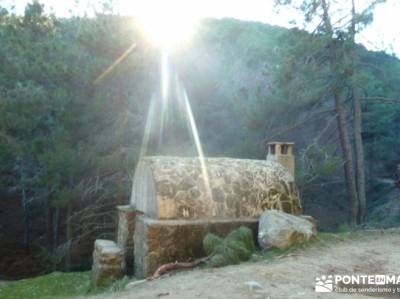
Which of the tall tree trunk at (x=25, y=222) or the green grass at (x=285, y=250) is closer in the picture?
the green grass at (x=285, y=250)

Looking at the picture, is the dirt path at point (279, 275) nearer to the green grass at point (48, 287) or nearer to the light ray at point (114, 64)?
the green grass at point (48, 287)

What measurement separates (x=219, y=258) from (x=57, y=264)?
9.78 m

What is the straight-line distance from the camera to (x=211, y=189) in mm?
8734

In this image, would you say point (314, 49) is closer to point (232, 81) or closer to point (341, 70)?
point (341, 70)

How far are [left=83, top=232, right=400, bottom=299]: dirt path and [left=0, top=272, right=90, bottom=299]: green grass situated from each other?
317cm

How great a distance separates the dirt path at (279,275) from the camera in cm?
516

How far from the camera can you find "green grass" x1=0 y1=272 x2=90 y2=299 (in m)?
9.27

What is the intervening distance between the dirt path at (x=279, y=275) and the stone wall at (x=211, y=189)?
4.96ft

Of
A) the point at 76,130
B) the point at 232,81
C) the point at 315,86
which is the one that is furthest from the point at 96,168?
the point at 232,81

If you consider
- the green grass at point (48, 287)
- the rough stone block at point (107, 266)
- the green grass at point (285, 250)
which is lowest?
the green grass at point (48, 287)

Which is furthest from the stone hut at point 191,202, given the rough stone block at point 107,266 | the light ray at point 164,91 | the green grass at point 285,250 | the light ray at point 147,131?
the light ray at point 164,91

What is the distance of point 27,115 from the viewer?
13938mm

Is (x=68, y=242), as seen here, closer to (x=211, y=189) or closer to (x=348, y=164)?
(x=211, y=189)

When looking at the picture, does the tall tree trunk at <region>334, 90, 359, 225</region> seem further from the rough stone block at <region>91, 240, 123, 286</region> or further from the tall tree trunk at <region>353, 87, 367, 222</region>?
the rough stone block at <region>91, 240, 123, 286</region>
